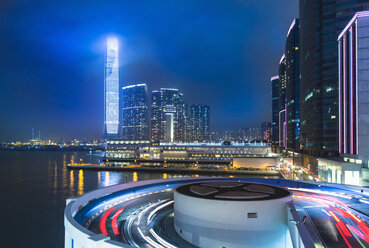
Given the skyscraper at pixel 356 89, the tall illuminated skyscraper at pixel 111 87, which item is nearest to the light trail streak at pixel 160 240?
the skyscraper at pixel 356 89

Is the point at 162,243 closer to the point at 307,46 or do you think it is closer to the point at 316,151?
the point at 316,151

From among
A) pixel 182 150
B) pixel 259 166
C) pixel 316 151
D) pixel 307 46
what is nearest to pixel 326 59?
pixel 307 46

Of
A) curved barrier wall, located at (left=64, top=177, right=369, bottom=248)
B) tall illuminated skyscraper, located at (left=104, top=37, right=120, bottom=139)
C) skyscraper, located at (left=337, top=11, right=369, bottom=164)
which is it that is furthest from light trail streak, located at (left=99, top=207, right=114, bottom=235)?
tall illuminated skyscraper, located at (left=104, top=37, right=120, bottom=139)

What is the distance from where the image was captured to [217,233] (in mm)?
12031

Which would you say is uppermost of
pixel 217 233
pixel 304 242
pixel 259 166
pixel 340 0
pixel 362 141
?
pixel 340 0

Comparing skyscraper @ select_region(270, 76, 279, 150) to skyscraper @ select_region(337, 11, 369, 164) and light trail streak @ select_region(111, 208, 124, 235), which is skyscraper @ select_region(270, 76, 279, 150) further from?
light trail streak @ select_region(111, 208, 124, 235)

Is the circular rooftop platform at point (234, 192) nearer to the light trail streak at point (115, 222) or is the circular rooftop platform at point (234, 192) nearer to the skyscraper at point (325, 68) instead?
the light trail streak at point (115, 222)

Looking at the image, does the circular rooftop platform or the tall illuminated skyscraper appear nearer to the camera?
the circular rooftop platform

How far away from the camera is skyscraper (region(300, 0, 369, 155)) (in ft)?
153

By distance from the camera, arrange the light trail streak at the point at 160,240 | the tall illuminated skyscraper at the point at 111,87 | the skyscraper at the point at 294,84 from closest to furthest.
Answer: the light trail streak at the point at 160,240
the skyscraper at the point at 294,84
the tall illuminated skyscraper at the point at 111,87

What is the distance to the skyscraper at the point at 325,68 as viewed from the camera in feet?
153

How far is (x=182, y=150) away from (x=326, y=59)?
57.9m

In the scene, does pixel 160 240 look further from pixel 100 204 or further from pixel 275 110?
pixel 275 110

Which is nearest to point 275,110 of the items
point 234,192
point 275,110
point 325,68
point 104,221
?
point 275,110
